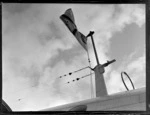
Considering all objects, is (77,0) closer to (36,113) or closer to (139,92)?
(36,113)

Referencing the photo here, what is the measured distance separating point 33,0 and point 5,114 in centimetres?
71

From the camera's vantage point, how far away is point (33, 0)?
1669 mm

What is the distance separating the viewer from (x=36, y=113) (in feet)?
5.16

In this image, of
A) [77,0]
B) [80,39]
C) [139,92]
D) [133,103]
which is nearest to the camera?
[77,0]

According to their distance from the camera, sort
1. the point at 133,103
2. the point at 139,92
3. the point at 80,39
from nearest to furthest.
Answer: the point at 133,103 < the point at 139,92 < the point at 80,39

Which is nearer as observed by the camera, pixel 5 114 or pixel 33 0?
pixel 5 114
